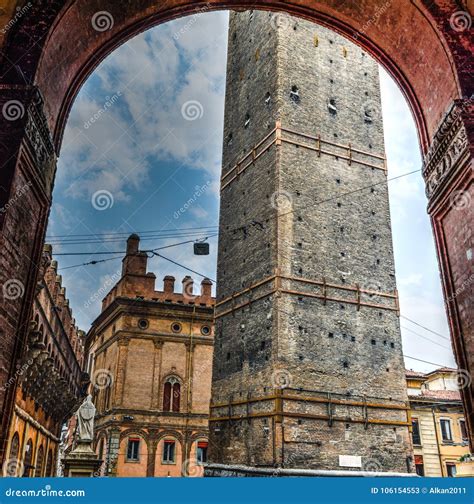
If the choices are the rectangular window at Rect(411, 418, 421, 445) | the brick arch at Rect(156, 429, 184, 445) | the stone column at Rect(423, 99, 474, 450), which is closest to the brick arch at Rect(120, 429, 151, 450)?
the brick arch at Rect(156, 429, 184, 445)

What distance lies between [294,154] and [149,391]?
15.0 metres

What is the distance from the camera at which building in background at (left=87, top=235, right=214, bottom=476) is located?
86.7ft

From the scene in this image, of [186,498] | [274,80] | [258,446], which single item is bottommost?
[186,498]

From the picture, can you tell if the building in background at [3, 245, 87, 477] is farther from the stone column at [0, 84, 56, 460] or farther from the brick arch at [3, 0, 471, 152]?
the brick arch at [3, 0, 471, 152]

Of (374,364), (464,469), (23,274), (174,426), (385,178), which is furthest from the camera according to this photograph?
(174,426)

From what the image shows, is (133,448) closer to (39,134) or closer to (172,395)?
(172,395)

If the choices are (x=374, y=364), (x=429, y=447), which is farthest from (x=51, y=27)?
(x=429, y=447)

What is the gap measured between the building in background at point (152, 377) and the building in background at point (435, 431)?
35.5 feet

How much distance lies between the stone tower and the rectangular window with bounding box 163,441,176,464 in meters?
7.82

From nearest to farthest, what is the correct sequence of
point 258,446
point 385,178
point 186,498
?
point 186,498
point 258,446
point 385,178

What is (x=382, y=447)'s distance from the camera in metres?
17.2

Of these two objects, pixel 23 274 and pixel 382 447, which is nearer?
pixel 23 274

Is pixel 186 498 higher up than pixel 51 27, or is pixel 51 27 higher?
pixel 51 27

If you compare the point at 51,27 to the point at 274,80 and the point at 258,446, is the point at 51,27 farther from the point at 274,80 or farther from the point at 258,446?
A: the point at 274,80
